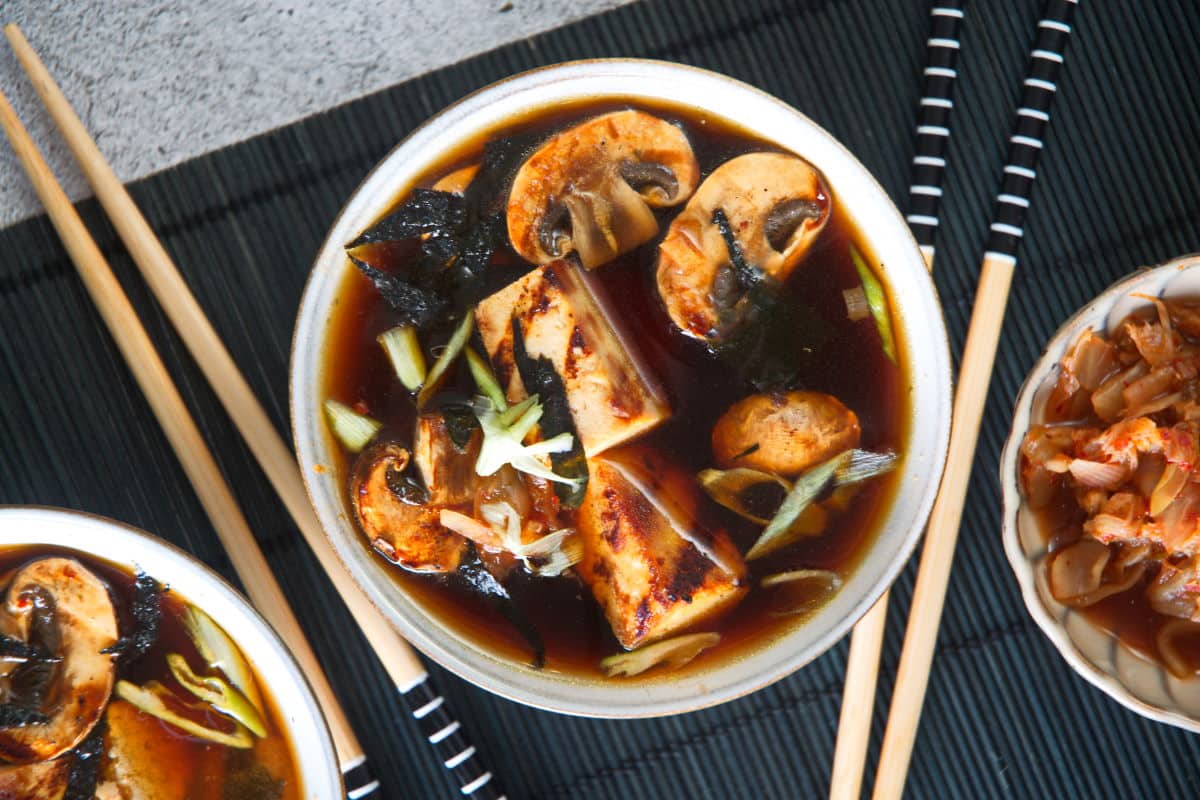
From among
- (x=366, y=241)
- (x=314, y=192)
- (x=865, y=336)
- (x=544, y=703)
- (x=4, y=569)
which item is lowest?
(x=544, y=703)

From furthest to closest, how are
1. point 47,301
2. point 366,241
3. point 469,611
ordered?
point 47,301 → point 469,611 → point 366,241

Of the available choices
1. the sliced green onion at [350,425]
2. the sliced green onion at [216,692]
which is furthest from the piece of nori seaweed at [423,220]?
the sliced green onion at [216,692]

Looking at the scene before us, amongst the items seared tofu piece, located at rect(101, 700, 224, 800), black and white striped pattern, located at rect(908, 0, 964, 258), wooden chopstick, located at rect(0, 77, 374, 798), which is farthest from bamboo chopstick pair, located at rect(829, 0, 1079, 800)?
seared tofu piece, located at rect(101, 700, 224, 800)

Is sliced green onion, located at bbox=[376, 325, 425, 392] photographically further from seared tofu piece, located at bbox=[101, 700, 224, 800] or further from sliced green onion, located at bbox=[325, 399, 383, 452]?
seared tofu piece, located at bbox=[101, 700, 224, 800]

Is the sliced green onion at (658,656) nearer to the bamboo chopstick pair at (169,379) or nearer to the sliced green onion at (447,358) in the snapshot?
the bamboo chopstick pair at (169,379)

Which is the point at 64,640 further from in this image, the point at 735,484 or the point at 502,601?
the point at 735,484

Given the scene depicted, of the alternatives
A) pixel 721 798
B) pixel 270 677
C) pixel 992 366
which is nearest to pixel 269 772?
pixel 270 677

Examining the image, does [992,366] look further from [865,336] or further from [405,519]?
[405,519]

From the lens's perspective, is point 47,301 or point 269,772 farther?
point 47,301
